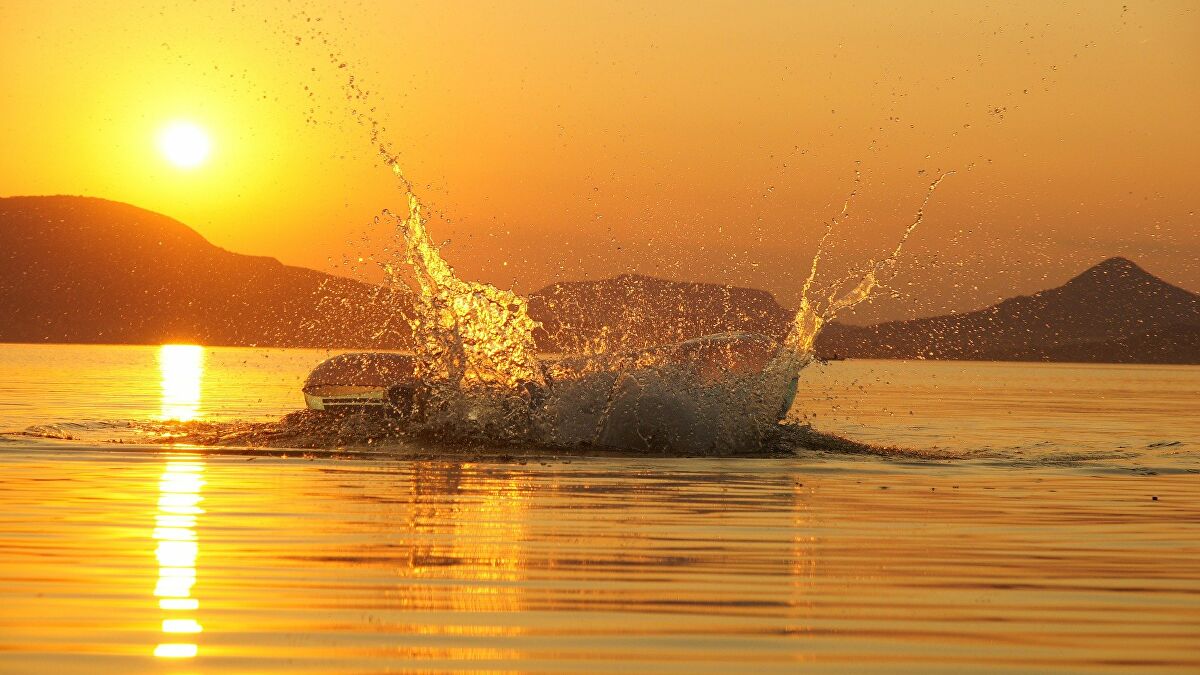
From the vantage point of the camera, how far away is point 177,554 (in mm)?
13875

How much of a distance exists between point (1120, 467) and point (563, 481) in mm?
10008

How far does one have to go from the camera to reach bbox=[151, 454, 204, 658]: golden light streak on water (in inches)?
402

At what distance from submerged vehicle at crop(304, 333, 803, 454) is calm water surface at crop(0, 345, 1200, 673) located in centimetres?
413

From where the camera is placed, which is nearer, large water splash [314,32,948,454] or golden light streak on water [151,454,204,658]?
golden light streak on water [151,454,204,658]

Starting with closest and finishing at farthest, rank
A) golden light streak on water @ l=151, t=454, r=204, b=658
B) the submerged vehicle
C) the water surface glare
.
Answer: the water surface glare
golden light streak on water @ l=151, t=454, r=204, b=658
the submerged vehicle

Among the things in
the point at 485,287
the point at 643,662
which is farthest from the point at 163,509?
the point at 485,287

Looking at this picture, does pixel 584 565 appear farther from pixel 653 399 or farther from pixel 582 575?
pixel 653 399

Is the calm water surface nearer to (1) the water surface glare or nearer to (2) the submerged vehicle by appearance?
(1) the water surface glare

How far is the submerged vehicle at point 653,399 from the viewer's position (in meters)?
31.6

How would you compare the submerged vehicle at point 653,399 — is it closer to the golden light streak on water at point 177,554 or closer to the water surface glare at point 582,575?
the water surface glare at point 582,575

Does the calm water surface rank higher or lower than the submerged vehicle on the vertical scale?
lower

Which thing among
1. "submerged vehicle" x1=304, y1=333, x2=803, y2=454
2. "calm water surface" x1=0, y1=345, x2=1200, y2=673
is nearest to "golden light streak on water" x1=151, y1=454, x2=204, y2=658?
"calm water surface" x1=0, y1=345, x2=1200, y2=673

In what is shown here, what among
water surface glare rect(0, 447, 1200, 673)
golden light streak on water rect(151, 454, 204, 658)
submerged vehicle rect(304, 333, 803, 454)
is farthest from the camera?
submerged vehicle rect(304, 333, 803, 454)

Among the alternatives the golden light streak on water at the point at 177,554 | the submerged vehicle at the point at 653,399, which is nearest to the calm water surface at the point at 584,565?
the golden light streak on water at the point at 177,554
